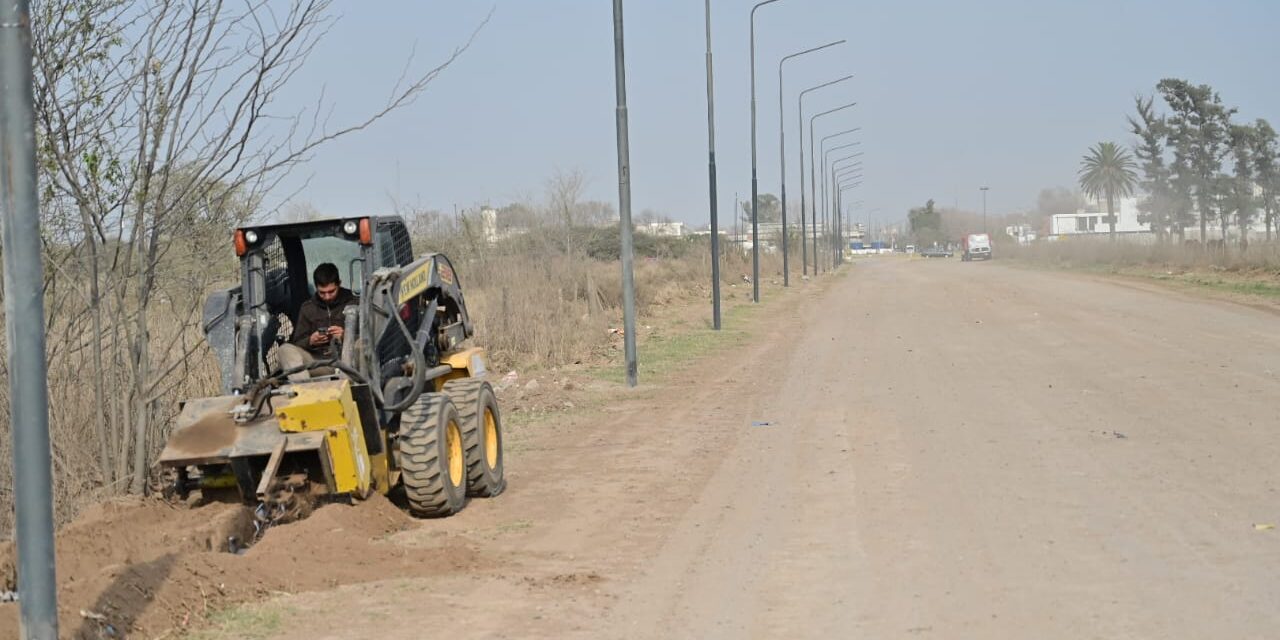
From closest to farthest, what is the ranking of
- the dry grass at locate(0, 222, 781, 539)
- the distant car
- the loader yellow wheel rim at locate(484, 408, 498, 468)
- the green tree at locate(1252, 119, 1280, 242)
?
1. the dry grass at locate(0, 222, 781, 539)
2. the loader yellow wheel rim at locate(484, 408, 498, 468)
3. the green tree at locate(1252, 119, 1280, 242)
4. the distant car

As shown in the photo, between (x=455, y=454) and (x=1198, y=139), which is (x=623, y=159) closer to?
(x=455, y=454)

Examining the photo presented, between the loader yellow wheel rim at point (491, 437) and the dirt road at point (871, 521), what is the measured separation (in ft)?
1.05

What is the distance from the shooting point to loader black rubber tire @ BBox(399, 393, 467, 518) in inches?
381

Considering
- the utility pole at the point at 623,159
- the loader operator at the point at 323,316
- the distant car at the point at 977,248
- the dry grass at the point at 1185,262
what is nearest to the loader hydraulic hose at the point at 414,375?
the loader operator at the point at 323,316

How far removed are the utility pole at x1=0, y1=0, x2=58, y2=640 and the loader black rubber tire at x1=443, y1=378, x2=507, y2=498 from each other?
4985 mm

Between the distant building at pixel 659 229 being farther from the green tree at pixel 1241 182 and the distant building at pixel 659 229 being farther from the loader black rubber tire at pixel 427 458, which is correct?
the loader black rubber tire at pixel 427 458

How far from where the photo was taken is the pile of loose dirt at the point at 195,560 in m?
6.82

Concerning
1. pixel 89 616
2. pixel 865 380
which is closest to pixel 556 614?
pixel 89 616

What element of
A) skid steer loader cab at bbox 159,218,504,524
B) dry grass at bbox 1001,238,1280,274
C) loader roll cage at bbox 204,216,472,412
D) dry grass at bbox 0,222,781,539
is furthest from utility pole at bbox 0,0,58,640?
dry grass at bbox 1001,238,1280,274

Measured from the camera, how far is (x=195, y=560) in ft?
25.3

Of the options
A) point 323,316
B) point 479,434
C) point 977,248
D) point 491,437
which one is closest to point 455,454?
point 479,434

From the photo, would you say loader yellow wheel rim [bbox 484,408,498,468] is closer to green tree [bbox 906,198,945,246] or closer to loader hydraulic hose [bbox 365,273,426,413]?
loader hydraulic hose [bbox 365,273,426,413]

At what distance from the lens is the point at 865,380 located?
18641 millimetres

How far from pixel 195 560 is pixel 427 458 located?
2232 mm
